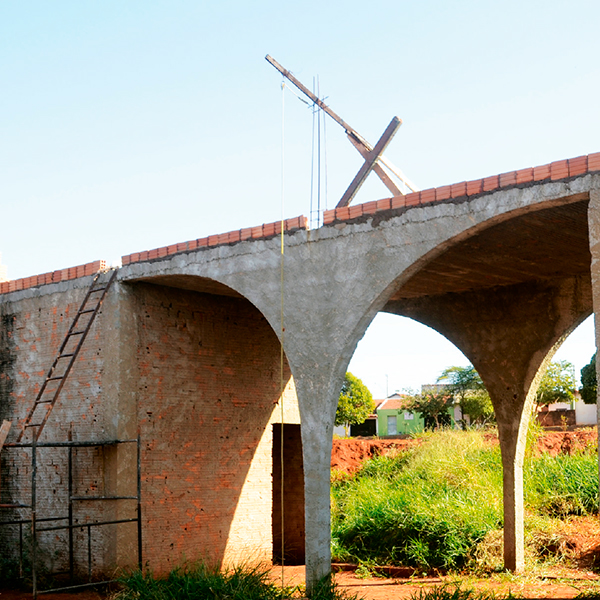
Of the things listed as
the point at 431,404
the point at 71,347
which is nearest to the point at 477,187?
the point at 71,347

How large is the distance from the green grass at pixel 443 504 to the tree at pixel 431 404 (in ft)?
56.4

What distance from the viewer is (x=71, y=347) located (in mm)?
11484

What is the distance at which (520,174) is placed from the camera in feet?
24.4

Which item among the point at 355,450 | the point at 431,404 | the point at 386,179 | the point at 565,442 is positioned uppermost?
the point at 386,179

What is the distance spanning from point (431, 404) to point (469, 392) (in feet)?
6.26

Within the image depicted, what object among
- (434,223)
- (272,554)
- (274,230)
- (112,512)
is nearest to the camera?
(434,223)

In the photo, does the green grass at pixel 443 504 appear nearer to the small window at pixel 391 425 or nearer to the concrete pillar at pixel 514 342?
the concrete pillar at pixel 514 342

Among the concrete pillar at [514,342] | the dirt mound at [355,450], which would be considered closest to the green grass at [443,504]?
the concrete pillar at [514,342]

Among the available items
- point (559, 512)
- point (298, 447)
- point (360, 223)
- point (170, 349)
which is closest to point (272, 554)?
point (298, 447)

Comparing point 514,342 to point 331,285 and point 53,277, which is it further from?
point 53,277

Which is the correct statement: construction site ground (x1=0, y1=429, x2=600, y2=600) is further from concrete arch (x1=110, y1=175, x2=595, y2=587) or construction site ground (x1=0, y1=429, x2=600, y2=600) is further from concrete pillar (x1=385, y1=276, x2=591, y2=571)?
concrete arch (x1=110, y1=175, x2=595, y2=587)

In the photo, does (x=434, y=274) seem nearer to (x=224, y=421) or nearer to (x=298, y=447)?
(x=224, y=421)

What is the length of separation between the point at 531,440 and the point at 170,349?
29.1 feet

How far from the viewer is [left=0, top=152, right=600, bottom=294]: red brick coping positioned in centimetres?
719
